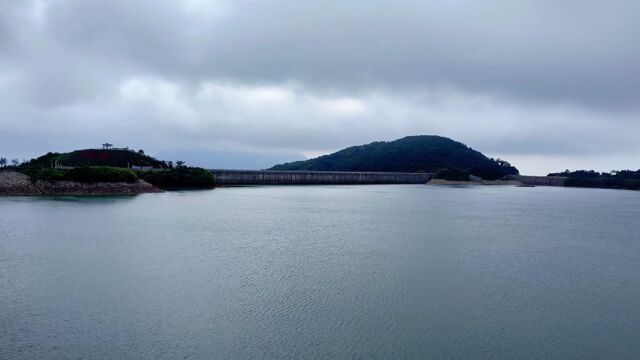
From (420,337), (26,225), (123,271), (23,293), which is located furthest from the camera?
(26,225)

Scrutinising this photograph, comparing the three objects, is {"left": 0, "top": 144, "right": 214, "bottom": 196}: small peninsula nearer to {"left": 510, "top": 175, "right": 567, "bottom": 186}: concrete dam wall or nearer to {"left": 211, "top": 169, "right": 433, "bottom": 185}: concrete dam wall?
{"left": 211, "top": 169, "right": 433, "bottom": 185}: concrete dam wall

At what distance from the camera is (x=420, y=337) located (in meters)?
12.4

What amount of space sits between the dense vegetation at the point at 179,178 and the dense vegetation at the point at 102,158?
1729 cm

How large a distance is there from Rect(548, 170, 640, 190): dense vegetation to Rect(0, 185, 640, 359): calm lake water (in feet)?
430

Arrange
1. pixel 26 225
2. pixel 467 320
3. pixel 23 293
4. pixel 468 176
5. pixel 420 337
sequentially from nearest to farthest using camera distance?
pixel 420 337
pixel 467 320
pixel 23 293
pixel 26 225
pixel 468 176

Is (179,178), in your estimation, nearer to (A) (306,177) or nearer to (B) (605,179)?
(A) (306,177)

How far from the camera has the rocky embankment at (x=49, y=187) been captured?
57906 mm

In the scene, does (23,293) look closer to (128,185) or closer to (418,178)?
(128,185)

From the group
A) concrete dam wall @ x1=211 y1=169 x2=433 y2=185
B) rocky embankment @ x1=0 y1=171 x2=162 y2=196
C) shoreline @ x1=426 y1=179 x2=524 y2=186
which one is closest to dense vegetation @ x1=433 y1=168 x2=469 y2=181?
shoreline @ x1=426 y1=179 x2=524 y2=186

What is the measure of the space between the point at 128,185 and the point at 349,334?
62127 millimetres

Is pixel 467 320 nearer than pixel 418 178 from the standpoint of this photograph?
Yes

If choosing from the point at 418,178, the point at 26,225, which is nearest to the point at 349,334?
the point at 26,225

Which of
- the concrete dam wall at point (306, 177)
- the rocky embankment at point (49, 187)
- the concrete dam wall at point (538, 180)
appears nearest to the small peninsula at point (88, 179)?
the rocky embankment at point (49, 187)

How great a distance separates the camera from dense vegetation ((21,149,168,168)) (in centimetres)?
9356
